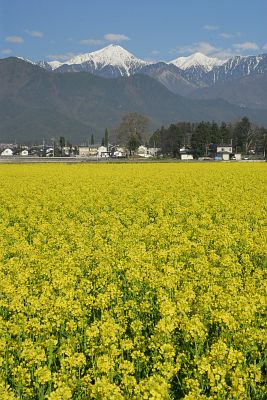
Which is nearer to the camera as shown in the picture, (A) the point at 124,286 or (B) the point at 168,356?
(B) the point at 168,356

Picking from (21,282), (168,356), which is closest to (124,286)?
(21,282)

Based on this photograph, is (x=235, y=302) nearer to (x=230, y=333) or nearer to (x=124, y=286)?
(x=230, y=333)

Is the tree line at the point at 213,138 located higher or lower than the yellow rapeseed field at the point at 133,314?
higher

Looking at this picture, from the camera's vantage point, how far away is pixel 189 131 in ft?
535

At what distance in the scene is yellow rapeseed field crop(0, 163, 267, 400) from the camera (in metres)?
5.37

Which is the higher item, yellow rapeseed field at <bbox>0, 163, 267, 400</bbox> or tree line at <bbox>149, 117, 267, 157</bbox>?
tree line at <bbox>149, 117, 267, 157</bbox>

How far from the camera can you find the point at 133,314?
24.0ft

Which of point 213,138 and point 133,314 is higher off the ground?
point 213,138

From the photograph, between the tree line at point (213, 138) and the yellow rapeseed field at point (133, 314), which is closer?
the yellow rapeseed field at point (133, 314)

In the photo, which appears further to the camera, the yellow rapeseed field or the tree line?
the tree line

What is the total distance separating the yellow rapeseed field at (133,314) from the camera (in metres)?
5.37

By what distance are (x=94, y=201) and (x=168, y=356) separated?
1573 cm

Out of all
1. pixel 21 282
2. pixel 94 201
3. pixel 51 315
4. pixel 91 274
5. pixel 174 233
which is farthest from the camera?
pixel 94 201

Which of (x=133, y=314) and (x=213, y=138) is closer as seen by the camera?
(x=133, y=314)
